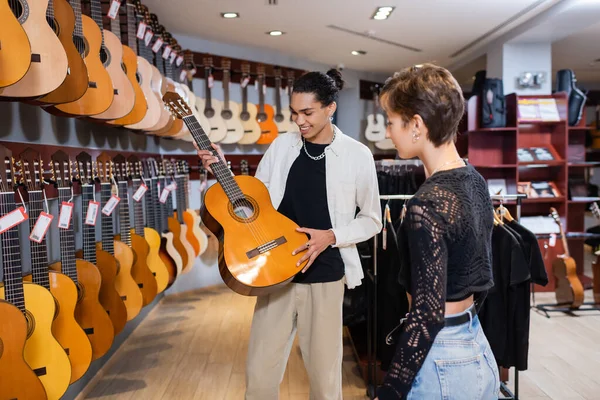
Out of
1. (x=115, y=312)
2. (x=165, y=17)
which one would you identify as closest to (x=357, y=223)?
(x=115, y=312)

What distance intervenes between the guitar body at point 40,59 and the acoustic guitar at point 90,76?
1.38 ft

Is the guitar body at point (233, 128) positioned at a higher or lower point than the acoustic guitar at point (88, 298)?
higher

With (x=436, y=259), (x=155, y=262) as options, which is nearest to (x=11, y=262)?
(x=436, y=259)

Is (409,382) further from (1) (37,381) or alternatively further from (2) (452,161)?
(1) (37,381)

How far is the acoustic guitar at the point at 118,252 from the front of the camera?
9.73 ft

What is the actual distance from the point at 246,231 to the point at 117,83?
127 cm

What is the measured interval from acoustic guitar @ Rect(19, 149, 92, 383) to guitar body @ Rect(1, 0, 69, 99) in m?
0.39

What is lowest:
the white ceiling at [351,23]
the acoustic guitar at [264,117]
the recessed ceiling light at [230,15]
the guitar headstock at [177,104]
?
the guitar headstock at [177,104]

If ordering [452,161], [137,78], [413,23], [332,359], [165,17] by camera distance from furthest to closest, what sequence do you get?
[413,23] < [165,17] < [137,78] < [332,359] < [452,161]

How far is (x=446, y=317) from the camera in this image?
1.16 m

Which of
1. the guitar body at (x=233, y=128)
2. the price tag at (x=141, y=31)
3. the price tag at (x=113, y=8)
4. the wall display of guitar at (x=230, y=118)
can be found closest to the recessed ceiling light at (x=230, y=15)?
the wall display of guitar at (x=230, y=118)

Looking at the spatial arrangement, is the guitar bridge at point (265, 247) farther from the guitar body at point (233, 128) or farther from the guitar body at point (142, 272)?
the guitar body at point (233, 128)

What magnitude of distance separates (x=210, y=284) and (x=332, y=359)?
419 centimetres

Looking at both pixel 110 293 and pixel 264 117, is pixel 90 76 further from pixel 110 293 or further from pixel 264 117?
pixel 264 117
